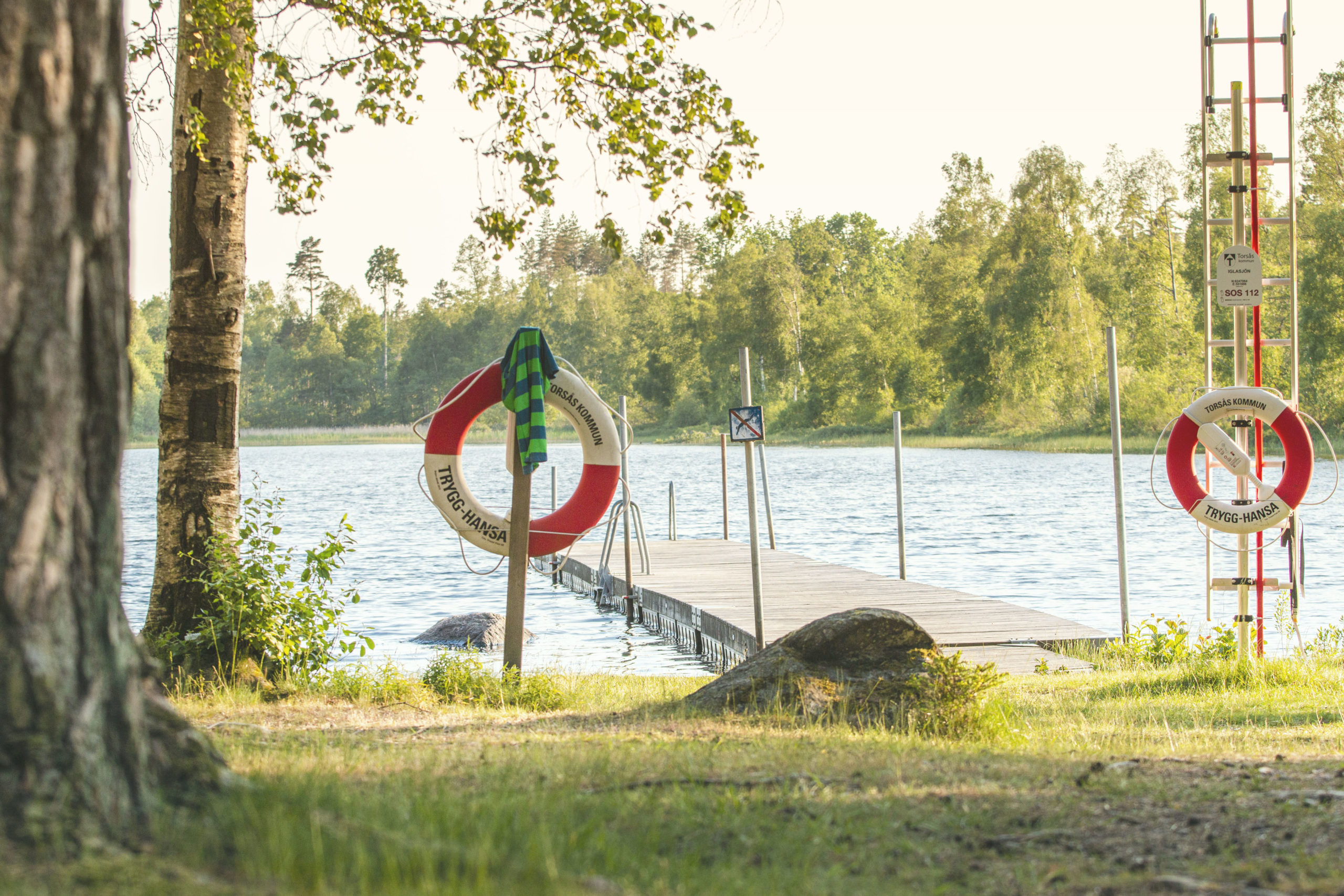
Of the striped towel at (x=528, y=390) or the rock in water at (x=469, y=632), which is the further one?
the rock in water at (x=469, y=632)

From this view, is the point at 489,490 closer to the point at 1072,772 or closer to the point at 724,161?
the point at 724,161

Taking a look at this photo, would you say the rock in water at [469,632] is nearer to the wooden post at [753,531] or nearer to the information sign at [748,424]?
the wooden post at [753,531]

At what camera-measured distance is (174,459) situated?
4.89 meters

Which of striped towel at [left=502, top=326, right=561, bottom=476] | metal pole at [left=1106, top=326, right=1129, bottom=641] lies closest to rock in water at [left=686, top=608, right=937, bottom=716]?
striped towel at [left=502, top=326, right=561, bottom=476]

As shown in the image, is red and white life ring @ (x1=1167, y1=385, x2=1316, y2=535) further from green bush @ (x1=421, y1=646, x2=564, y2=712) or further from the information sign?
green bush @ (x1=421, y1=646, x2=564, y2=712)

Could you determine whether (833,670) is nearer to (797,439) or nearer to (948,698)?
(948,698)

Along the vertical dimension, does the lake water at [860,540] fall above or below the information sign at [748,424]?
below

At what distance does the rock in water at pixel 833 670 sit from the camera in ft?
14.6

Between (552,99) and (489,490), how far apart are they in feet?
80.8

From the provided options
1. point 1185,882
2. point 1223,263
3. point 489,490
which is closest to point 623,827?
point 1185,882

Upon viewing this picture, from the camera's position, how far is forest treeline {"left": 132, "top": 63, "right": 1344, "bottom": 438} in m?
34.8

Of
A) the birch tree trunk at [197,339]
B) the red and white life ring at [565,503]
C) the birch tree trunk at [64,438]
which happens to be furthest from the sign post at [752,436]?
the birch tree trunk at [64,438]

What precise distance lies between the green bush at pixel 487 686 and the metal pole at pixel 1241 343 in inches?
130

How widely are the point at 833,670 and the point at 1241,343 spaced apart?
279cm
